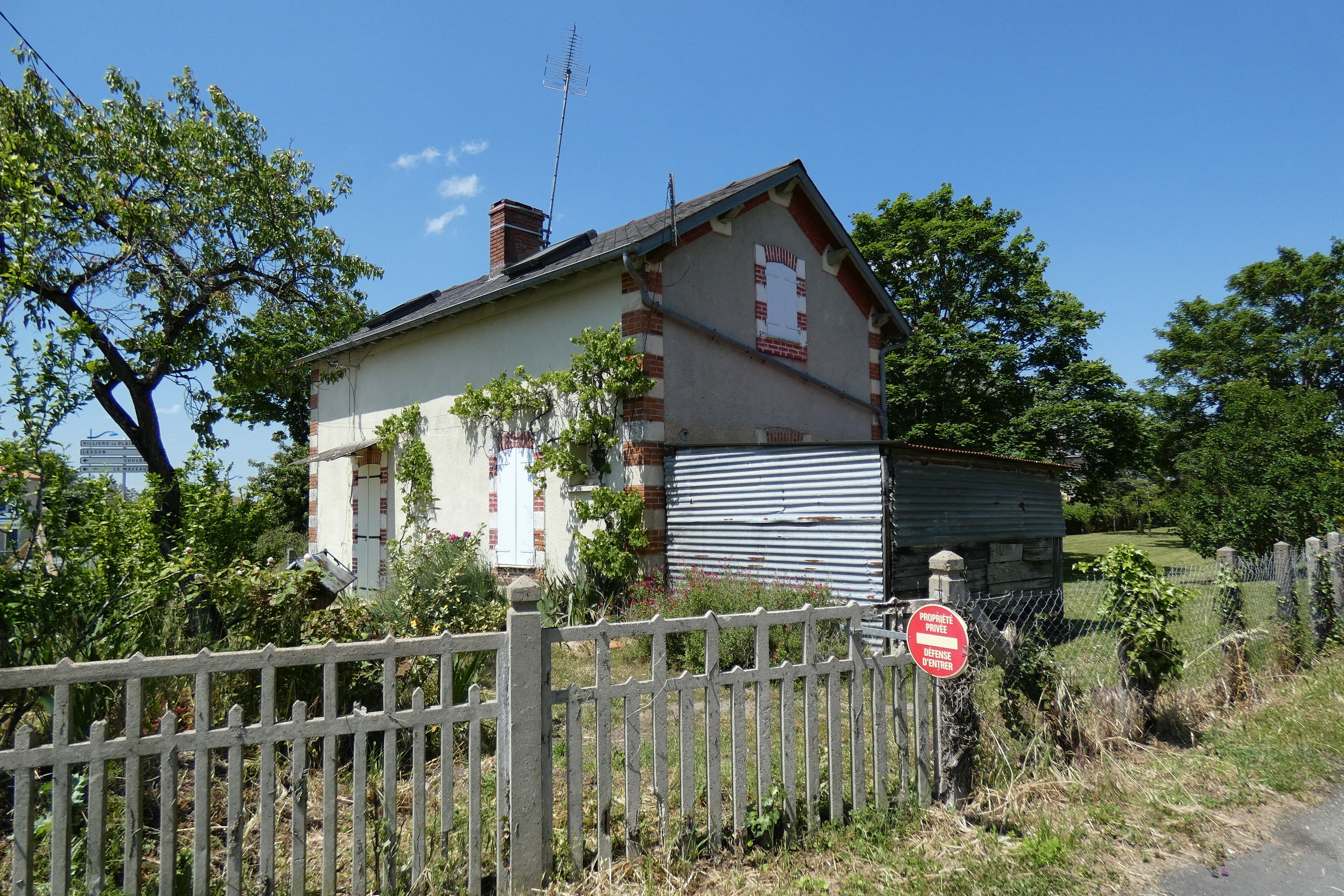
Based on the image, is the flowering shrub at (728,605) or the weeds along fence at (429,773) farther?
the flowering shrub at (728,605)

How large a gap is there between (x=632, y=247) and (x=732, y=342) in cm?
218

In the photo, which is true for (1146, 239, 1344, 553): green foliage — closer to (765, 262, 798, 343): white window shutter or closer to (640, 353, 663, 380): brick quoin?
(765, 262, 798, 343): white window shutter

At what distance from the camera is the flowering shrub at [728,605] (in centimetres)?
688

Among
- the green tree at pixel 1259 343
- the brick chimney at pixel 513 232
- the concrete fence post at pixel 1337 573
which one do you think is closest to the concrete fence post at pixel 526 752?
the concrete fence post at pixel 1337 573

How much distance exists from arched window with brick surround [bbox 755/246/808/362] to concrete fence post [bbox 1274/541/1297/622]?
6.61 metres

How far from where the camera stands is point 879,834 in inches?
149

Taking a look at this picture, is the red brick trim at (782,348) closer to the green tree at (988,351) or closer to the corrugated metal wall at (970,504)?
the corrugated metal wall at (970,504)

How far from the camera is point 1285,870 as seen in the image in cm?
362

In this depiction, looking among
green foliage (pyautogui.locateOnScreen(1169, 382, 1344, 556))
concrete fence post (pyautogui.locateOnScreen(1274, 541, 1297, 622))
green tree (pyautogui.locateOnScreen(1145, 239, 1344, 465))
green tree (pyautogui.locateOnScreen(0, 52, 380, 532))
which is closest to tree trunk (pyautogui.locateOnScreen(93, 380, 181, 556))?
green tree (pyautogui.locateOnScreen(0, 52, 380, 532))

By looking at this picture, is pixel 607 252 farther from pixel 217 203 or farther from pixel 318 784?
pixel 318 784

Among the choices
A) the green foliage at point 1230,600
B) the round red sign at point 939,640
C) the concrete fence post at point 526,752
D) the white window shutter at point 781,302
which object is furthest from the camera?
the white window shutter at point 781,302

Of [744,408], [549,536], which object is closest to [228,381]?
[549,536]

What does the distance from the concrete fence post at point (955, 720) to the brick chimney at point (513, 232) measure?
12.5 meters

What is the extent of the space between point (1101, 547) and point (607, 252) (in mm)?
25563
